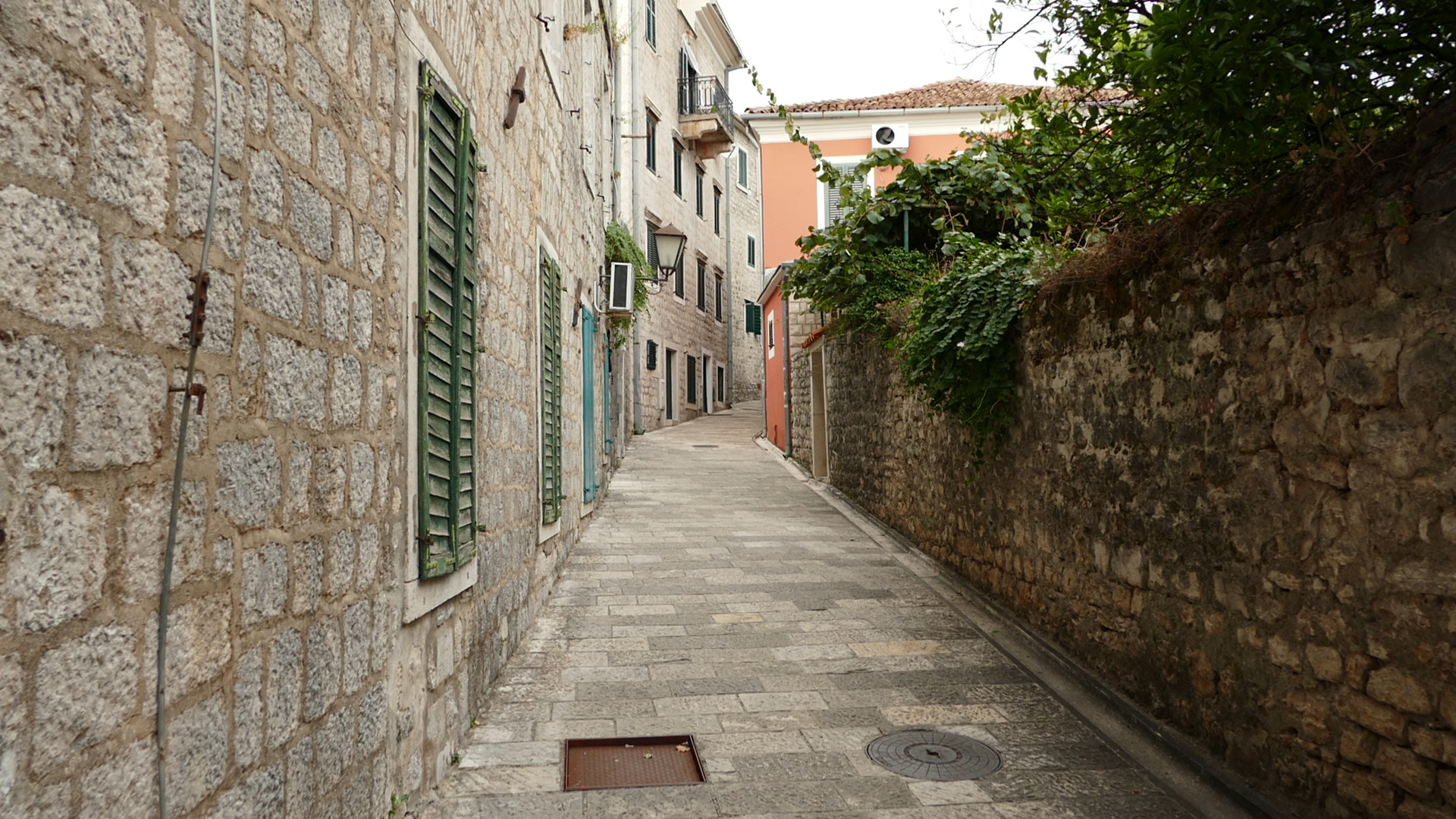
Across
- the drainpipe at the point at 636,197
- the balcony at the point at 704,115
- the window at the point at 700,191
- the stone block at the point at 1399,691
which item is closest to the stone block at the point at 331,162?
the stone block at the point at 1399,691

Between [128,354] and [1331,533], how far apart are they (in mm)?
3584

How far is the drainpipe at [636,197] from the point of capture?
2116 centimetres

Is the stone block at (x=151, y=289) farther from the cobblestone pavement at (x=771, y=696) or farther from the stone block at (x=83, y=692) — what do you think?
the cobblestone pavement at (x=771, y=696)

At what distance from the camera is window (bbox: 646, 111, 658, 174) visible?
2270 centimetres

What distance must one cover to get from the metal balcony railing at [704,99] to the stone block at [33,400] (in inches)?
1003

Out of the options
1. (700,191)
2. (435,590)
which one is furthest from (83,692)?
(700,191)

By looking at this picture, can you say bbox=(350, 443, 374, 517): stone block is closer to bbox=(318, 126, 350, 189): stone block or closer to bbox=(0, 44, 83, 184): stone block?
bbox=(318, 126, 350, 189): stone block

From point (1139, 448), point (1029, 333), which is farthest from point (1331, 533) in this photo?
point (1029, 333)

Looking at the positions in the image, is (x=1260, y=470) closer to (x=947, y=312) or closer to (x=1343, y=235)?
(x=1343, y=235)

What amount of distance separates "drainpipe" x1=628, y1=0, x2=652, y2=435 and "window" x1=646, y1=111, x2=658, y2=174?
2.38ft

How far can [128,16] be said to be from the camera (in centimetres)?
167

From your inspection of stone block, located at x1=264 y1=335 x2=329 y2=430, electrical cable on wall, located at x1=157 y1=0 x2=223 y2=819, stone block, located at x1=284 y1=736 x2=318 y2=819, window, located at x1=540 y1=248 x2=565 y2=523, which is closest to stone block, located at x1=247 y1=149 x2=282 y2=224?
electrical cable on wall, located at x1=157 y1=0 x2=223 y2=819

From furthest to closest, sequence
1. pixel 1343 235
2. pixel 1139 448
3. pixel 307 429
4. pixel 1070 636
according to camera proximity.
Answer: pixel 1070 636 < pixel 1139 448 < pixel 1343 235 < pixel 307 429

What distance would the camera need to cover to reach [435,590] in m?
3.67
